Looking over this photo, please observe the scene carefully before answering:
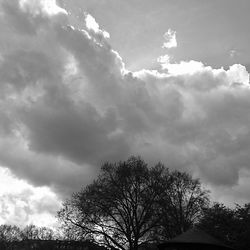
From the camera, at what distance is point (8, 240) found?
289ft

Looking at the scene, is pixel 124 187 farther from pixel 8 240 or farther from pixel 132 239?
pixel 8 240

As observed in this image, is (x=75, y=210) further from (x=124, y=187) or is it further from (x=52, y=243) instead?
(x=52, y=243)

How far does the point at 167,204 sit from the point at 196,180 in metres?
6.77

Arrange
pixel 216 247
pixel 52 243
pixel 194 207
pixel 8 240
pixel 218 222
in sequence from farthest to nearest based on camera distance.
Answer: pixel 8 240, pixel 52 243, pixel 194 207, pixel 218 222, pixel 216 247

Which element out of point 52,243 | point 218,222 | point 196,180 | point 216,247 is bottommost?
point 216,247

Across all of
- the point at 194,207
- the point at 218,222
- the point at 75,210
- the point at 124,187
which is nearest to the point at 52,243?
the point at 75,210

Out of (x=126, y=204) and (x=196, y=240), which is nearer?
(x=196, y=240)

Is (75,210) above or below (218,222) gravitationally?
above

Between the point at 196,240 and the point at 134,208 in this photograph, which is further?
the point at 134,208

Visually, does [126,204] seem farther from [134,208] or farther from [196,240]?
[196,240]

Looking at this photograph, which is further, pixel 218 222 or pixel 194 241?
pixel 218 222

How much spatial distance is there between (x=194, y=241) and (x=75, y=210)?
22.4 m

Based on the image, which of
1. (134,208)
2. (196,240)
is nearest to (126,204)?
(134,208)

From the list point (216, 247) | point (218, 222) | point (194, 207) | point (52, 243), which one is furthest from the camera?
point (52, 243)
